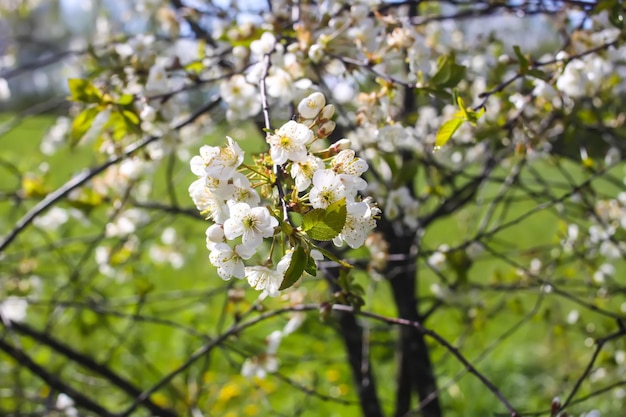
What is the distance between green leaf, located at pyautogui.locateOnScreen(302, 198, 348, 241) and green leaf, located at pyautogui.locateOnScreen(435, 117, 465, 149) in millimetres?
327

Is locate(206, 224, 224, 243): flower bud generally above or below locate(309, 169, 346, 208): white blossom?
below

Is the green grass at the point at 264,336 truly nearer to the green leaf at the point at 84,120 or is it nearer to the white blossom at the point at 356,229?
the green leaf at the point at 84,120

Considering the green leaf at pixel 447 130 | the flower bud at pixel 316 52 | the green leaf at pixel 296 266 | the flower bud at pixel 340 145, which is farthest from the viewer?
the flower bud at pixel 316 52

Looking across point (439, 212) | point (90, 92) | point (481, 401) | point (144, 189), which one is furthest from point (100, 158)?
point (481, 401)

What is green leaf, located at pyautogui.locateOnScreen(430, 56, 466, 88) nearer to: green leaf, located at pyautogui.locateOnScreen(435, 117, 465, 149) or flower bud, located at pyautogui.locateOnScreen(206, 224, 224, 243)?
green leaf, located at pyautogui.locateOnScreen(435, 117, 465, 149)

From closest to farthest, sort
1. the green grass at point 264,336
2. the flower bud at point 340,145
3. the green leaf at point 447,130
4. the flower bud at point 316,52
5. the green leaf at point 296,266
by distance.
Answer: the green leaf at point 296,266 → the flower bud at point 340,145 → the green leaf at point 447,130 → the flower bud at point 316,52 → the green grass at point 264,336

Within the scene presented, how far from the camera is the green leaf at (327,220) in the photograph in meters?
0.62

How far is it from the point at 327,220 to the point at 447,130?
35 centimetres

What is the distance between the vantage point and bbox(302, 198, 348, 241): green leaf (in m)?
0.62

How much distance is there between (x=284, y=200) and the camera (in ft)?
2.15

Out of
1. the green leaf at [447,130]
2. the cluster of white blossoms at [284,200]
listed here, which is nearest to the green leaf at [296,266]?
the cluster of white blossoms at [284,200]

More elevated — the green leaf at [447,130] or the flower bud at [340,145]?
the flower bud at [340,145]

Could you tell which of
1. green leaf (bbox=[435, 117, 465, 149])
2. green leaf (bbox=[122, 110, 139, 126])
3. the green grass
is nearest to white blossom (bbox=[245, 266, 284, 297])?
green leaf (bbox=[435, 117, 465, 149])

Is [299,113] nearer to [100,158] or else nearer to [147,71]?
[147,71]
